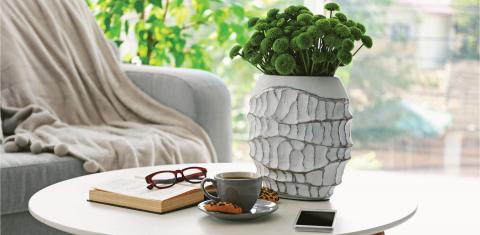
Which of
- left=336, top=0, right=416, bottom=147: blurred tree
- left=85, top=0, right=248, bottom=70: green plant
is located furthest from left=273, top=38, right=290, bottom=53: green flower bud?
left=336, top=0, right=416, bottom=147: blurred tree

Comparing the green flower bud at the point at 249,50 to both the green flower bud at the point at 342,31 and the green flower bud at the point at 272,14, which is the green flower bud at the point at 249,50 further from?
the green flower bud at the point at 342,31

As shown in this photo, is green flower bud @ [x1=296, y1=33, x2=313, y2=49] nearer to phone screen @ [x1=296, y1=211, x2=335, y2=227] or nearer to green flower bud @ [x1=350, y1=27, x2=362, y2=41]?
green flower bud @ [x1=350, y1=27, x2=362, y2=41]

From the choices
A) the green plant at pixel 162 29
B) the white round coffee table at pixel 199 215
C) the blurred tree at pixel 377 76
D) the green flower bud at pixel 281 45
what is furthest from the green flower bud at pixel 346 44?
the blurred tree at pixel 377 76

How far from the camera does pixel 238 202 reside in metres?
1.29

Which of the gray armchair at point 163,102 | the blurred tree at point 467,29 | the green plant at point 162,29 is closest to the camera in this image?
the gray armchair at point 163,102

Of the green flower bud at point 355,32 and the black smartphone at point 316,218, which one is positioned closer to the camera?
the black smartphone at point 316,218

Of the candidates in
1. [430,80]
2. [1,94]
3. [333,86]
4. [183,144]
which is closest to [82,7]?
[1,94]

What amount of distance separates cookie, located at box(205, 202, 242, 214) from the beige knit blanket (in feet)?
2.85

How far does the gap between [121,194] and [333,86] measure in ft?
1.43

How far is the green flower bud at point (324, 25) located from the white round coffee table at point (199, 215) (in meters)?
0.32

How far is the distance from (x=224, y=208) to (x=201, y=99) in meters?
1.21

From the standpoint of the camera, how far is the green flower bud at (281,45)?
56.3 inches

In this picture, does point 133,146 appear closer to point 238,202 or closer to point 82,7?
point 82,7

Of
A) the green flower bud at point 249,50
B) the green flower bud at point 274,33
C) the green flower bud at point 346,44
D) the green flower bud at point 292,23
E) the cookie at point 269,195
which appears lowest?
the cookie at point 269,195
